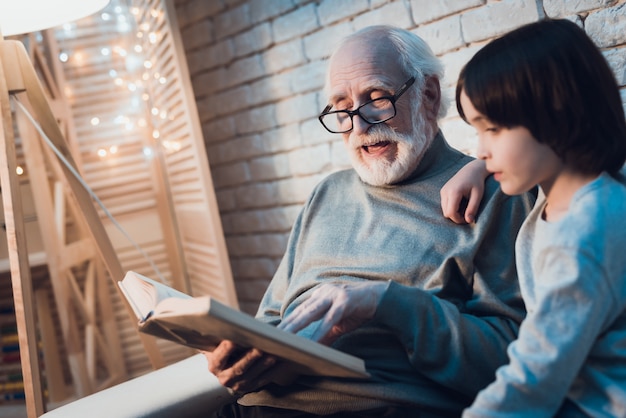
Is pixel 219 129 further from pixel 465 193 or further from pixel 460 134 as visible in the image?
pixel 465 193

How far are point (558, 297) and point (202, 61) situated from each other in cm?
240

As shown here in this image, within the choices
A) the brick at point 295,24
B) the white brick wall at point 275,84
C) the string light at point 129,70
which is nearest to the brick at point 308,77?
the white brick wall at point 275,84

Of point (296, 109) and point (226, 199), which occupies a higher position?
point (296, 109)

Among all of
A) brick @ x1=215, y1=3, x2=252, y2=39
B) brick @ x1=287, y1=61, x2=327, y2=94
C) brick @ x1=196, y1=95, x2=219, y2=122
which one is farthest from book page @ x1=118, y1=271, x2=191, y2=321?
brick @ x1=196, y1=95, x2=219, y2=122

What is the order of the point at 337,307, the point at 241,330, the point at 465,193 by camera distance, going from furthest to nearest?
the point at 465,193, the point at 337,307, the point at 241,330

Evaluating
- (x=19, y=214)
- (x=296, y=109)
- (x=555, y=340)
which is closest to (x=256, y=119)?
(x=296, y=109)

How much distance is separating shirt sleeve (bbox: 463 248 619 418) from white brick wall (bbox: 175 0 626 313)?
1.00 m

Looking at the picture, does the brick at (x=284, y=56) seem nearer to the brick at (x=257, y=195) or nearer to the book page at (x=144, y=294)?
the brick at (x=257, y=195)

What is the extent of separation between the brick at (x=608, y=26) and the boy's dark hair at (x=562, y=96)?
26.4 inches

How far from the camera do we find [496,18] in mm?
1713

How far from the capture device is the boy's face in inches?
35.3

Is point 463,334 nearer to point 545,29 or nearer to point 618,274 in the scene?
point 618,274

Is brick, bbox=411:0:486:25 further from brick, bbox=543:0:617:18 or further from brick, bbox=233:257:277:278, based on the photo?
brick, bbox=233:257:277:278

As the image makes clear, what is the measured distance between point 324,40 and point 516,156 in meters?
1.48
